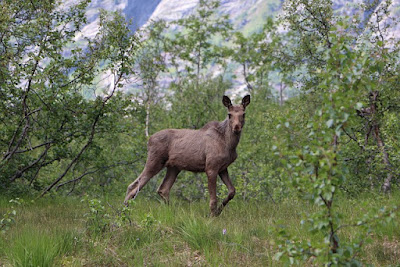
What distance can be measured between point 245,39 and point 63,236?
114 feet

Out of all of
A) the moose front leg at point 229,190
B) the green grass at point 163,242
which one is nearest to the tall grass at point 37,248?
the green grass at point 163,242

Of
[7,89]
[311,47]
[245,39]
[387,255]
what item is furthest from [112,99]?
[245,39]

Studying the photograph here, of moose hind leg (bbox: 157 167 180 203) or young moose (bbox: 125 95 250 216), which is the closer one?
young moose (bbox: 125 95 250 216)

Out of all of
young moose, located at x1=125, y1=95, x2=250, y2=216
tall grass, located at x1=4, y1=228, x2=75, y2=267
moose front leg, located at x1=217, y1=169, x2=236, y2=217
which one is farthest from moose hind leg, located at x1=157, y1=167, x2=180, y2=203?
tall grass, located at x1=4, y1=228, x2=75, y2=267

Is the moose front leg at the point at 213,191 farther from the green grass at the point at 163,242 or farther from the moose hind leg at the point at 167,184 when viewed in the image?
the moose hind leg at the point at 167,184

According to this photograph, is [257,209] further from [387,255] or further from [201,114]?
[201,114]

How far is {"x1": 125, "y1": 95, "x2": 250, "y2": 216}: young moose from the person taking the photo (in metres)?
8.77

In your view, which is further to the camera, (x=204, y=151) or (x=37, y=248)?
(x=204, y=151)

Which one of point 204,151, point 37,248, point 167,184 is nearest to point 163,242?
point 37,248

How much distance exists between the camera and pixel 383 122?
36.3ft

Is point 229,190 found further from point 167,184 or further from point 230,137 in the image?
point 167,184

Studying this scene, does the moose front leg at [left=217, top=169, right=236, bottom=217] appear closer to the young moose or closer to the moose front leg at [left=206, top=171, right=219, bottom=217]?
the young moose

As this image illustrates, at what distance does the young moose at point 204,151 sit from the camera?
8766 mm

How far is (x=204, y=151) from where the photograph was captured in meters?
9.14
